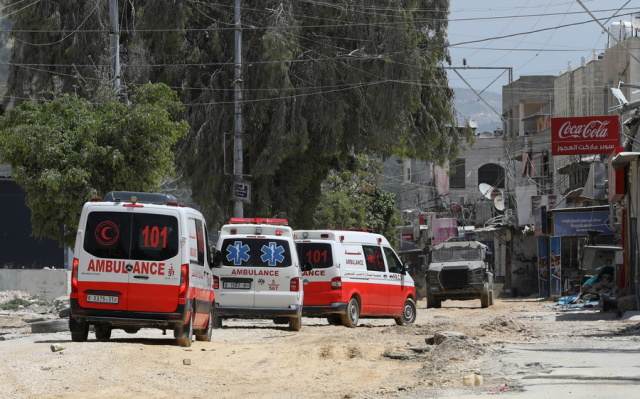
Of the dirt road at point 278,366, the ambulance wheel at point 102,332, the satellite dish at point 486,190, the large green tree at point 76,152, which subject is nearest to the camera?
the dirt road at point 278,366

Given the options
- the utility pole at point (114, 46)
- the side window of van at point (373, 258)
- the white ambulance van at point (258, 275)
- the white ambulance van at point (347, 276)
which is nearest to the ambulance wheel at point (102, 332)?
the white ambulance van at point (258, 275)

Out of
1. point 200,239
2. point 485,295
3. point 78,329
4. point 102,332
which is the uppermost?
point 200,239

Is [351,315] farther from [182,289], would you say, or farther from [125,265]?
[125,265]

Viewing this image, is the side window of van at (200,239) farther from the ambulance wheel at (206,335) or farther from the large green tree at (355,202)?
the large green tree at (355,202)

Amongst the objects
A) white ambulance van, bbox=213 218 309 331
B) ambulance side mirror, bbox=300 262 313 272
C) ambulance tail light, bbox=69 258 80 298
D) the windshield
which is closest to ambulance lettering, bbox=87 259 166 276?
ambulance tail light, bbox=69 258 80 298

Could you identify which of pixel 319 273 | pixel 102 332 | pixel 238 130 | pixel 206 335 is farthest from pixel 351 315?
pixel 238 130

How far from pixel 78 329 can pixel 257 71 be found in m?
20.1

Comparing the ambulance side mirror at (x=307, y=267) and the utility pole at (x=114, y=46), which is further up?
the utility pole at (x=114, y=46)

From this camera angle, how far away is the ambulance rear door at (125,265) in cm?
1584

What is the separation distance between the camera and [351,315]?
80.0ft

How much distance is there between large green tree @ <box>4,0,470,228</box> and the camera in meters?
35.0

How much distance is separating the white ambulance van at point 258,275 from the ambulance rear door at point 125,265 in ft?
19.8

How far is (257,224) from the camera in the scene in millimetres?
22438

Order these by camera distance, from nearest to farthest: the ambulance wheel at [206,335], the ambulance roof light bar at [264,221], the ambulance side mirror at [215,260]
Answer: the ambulance side mirror at [215,260]
the ambulance wheel at [206,335]
the ambulance roof light bar at [264,221]
